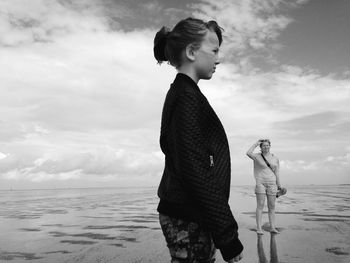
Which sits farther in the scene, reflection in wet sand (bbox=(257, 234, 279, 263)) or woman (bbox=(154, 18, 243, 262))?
reflection in wet sand (bbox=(257, 234, 279, 263))

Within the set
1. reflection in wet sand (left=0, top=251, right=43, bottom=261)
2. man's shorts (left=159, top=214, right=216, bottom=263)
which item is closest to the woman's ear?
man's shorts (left=159, top=214, right=216, bottom=263)

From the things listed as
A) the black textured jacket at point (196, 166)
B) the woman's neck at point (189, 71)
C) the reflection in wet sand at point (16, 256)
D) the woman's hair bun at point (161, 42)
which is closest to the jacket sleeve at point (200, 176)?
the black textured jacket at point (196, 166)

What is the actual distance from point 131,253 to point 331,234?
15.2 ft

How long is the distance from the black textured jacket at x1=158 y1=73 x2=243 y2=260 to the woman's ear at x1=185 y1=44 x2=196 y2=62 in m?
0.13

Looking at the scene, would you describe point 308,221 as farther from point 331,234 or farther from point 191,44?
point 191,44

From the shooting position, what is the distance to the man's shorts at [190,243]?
1795 mm

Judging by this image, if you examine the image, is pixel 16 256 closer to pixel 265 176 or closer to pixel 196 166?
pixel 265 176

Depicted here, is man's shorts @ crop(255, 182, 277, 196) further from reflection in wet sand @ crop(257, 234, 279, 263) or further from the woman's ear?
the woman's ear

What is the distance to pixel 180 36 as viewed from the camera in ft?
6.80

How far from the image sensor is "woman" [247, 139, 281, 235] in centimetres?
→ 762

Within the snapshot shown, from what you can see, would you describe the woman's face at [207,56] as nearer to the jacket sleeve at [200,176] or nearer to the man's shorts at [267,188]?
the jacket sleeve at [200,176]

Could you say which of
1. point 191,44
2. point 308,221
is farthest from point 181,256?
point 308,221

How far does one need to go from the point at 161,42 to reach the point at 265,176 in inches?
238

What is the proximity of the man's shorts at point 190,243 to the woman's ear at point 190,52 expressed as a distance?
3.06 feet
